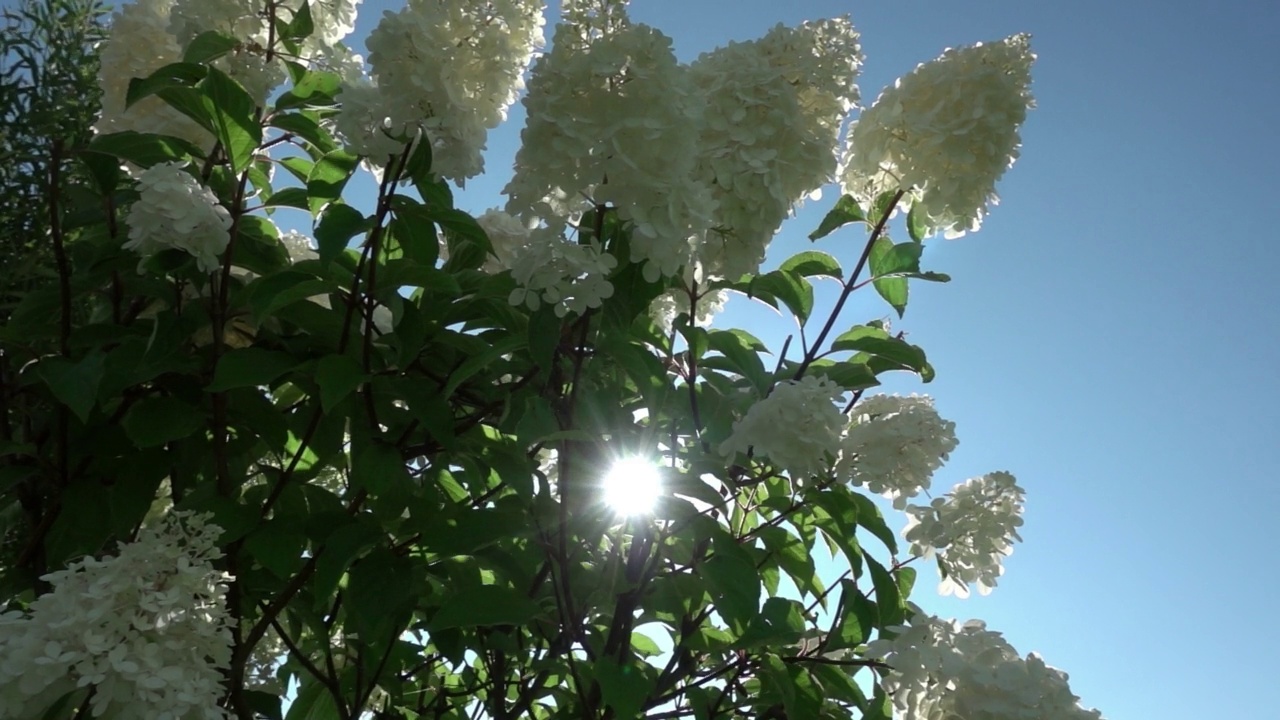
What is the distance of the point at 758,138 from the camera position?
1648mm

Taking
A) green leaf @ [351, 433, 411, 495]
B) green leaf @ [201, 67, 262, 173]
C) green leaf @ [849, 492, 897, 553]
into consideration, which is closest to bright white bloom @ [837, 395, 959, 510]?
green leaf @ [849, 492, 897, 553]

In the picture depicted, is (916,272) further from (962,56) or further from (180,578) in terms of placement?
(180,578)

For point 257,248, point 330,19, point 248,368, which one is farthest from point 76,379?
point 330,19

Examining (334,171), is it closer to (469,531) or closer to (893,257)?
(469,531)

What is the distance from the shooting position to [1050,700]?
5.19 feet

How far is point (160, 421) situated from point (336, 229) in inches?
19.9

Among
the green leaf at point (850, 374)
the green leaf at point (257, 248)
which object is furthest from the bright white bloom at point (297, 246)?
the green leaf at point (850, 374)

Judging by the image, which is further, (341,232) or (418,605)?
(418,605)

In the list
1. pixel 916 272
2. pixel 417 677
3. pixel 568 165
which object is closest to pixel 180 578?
pixel 568 165

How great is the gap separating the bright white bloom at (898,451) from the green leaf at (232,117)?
1216 millimetres

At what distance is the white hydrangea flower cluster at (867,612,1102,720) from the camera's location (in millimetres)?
1558

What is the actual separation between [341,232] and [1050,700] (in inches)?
54.0

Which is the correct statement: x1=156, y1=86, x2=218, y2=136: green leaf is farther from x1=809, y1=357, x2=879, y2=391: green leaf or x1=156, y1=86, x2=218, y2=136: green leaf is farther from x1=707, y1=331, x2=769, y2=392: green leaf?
x1=809, y1=357, x2=879, y2=391: green leaf

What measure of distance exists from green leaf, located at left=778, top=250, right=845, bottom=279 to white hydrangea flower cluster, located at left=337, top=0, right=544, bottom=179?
0.80 m
